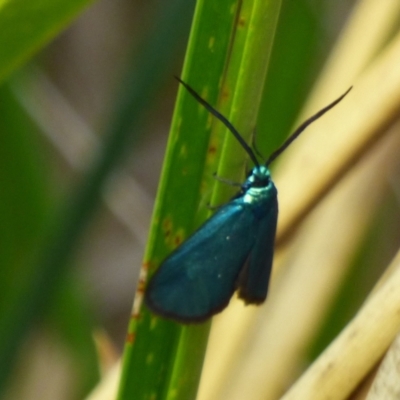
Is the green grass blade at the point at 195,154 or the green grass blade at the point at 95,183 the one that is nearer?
the green grass blade at the point at 195,154

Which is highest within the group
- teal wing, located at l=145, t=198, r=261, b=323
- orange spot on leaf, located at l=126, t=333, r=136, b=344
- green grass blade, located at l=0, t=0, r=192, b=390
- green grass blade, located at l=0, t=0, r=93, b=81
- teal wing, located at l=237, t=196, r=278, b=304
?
green grass blade, located at l=0, t=0, r=93, b=81

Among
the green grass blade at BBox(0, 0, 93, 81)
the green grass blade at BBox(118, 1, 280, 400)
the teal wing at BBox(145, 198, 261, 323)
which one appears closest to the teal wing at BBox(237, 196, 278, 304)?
the teal wing at BBox(145, 198, 261, 323)

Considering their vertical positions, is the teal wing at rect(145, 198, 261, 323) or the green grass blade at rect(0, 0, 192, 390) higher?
the green grass blade at rect(0, 0, 192, 390)

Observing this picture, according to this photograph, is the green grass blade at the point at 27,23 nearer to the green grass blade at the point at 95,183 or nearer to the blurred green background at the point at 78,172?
the blurred green background at the point at 78,172

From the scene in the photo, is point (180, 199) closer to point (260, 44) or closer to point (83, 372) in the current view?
point (260, 44)

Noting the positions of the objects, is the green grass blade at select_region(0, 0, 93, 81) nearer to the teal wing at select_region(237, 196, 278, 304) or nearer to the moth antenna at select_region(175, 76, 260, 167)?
the moth antenna at select_region(175, 76, 260, 167)

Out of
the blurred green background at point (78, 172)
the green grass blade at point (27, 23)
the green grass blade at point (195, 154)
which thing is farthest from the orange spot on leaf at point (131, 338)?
the green grass blade at point (27, 23)

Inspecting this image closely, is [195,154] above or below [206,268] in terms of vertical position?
above

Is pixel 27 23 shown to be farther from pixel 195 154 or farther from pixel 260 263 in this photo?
pixel 260 263

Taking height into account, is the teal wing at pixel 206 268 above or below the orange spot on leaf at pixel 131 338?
below

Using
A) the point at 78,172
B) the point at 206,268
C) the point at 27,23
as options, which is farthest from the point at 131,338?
the point at 78,172

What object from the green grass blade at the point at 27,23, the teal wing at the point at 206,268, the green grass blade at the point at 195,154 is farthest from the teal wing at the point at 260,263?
the green grass blade at the point at 27,23

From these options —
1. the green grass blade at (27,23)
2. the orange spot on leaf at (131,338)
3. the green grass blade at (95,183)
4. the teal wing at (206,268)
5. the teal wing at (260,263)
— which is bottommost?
the teal wing at (260,263)
